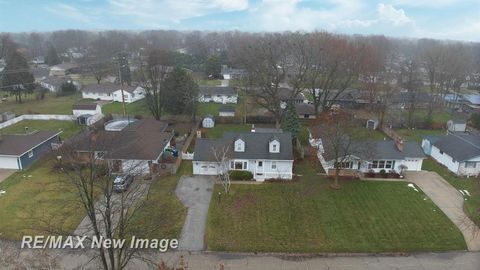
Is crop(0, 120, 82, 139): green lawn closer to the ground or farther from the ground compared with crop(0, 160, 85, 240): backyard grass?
farther from the ground

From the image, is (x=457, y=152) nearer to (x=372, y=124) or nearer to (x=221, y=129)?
(x=372, y=124)

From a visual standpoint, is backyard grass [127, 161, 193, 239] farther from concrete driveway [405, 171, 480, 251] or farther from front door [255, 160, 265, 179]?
concrete driveway [405, 171, 480, 251]

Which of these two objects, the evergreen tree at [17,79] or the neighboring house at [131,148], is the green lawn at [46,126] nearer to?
the neighboring house at [131,148]

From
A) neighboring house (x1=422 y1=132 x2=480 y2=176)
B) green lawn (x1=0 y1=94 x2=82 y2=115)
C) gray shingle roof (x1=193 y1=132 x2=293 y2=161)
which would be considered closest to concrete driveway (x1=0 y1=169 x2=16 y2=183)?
gray shingle roof (x1=193 y1=132 x2=293 y2=161)

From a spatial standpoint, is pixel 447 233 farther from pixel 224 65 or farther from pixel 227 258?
pixel 224 65

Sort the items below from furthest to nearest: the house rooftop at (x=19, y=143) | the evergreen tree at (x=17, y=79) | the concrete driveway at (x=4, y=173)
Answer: the evergreen tree at (x=17, y=79)
the house rooftop at (x=19, y=143)
the concrete driveway at (x=4, y=173)

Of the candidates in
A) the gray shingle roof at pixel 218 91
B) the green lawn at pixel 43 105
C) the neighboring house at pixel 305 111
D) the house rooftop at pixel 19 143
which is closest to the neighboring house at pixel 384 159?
the neighboring house at pixel 305 111
